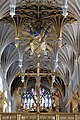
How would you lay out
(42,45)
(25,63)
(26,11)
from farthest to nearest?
(25,63)
(42,45)
(26,11)

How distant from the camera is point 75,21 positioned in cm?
3084

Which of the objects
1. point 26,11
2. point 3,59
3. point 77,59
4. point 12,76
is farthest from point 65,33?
point 12,76

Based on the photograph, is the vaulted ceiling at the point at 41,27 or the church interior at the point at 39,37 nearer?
the church interior at the point at 39,37

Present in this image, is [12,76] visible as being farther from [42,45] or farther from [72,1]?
[72,1]

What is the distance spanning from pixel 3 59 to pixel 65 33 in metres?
8.67

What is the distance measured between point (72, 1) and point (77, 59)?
25.2 feet

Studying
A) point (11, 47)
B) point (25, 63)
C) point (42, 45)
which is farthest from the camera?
point (25, 63)

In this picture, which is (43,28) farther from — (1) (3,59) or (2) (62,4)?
(1) (3,59)

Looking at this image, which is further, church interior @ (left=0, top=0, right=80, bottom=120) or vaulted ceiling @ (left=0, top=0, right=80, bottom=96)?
vaulted ceiling @ (left=0, top=0, right=80, bottom=96)

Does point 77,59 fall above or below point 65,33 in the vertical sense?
below

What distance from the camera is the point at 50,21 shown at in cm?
3141

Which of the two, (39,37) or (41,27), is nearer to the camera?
(39,37)

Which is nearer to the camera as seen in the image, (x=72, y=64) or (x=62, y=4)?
(x=62, y=4)

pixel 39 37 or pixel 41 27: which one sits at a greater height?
pixel 41 27
